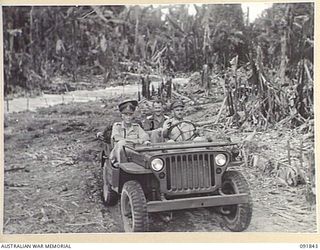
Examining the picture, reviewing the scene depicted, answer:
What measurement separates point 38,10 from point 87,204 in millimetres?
419

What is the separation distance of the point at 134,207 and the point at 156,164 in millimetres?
93

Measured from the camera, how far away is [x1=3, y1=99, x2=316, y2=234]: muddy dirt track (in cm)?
127

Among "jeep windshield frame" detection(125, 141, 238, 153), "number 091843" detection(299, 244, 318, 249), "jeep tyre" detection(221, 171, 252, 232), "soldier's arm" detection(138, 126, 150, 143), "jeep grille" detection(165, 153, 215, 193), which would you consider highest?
"soldier's arm" detection(138, 126, 150, 143)

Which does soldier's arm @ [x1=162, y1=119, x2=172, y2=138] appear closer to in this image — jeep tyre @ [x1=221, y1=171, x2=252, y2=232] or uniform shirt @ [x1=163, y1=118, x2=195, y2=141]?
uniform shirt @ [x1=163, y1=118, x2=195, y2=141]

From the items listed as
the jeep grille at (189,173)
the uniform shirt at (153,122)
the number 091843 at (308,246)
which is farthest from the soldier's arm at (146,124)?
the number 091843 at (308,246)

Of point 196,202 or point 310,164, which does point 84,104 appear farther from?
point 310,164

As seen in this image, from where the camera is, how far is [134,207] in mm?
1186

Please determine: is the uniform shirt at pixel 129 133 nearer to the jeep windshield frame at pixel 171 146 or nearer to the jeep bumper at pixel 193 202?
the jeep windshield frame at pixel 171 146

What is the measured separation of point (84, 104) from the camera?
1286 mm

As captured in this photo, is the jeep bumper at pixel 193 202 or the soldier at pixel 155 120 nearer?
the jeep bumper at pixel 193 202

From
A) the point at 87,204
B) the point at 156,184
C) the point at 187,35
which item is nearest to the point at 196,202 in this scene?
the point at 156,184

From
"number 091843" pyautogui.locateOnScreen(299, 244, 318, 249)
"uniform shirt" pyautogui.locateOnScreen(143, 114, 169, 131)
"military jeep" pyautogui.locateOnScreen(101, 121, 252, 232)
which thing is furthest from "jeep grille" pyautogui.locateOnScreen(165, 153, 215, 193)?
"number 091843" pyautogui.locateOnScreen(299, 244, 318, 249)

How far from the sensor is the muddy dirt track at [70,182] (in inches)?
49.9

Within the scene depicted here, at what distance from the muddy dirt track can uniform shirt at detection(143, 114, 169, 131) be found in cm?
7
